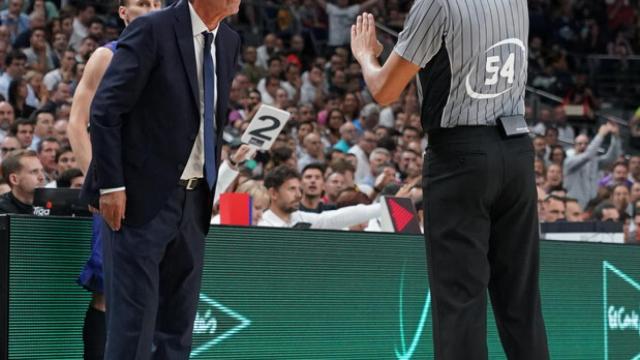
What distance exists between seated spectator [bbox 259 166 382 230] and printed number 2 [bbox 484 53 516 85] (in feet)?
16.2

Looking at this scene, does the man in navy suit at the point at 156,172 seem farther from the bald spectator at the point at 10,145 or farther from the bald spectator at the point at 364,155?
the bald spectator at the point at 364,155

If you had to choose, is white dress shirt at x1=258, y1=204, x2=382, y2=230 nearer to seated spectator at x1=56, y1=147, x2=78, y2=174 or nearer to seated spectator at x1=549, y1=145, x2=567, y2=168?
seated spectator at x1=56, y1=147, x2=78, y2=174

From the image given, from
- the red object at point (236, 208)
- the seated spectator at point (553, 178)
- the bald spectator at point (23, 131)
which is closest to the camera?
the red object at point (236, 208)

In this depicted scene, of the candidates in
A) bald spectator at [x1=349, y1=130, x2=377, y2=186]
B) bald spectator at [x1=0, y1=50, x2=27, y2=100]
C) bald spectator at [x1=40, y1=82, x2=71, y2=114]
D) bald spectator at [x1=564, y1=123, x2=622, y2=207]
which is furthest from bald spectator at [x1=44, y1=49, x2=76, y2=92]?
bald spectator at [x1=564, y1=123, x2=622, y2=207]

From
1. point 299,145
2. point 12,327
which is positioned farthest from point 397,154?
point 12,327

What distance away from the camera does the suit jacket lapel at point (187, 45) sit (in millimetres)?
5016

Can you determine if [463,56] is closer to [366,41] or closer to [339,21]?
[366,41]

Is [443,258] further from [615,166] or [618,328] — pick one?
[615,166]

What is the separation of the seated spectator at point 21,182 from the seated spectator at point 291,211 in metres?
2.27

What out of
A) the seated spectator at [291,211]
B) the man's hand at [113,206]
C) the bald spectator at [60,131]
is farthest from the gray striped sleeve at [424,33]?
the bald spectator at [60,131]

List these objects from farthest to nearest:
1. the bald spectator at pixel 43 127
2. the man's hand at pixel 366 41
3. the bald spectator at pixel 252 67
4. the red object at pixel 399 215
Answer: the bald spectator at pixel 252 67, the bald spectator at pixel 43 127, the red object at pixel 399 215, the man's hand at pixel 366 41

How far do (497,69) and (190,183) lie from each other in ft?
4.48

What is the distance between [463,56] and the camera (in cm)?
492

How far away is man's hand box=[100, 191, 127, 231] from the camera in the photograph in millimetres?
4816
